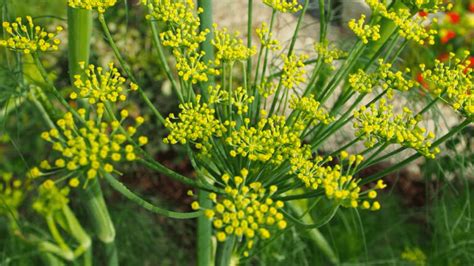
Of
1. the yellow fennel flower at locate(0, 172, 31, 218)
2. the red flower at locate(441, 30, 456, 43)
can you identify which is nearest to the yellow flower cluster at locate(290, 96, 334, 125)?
the yellow fennel flower at locate(0, 172, 31, 218)

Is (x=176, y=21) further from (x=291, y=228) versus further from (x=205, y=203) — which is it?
(x=291, y=228)

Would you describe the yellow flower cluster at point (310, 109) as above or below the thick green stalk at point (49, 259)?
above

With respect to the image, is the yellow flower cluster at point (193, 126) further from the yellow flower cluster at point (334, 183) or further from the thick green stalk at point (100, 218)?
the thick green stalk at point (100, 218)

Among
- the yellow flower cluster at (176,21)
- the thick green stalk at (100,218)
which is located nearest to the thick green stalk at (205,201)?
the yellow flower cluster at (176,21)

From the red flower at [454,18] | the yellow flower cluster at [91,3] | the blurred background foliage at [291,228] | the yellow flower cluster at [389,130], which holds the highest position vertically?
the yellow flower cluster at [91,3]

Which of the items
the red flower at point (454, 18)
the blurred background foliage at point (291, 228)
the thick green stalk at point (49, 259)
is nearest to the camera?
the thick green stalk at point (49, 259)

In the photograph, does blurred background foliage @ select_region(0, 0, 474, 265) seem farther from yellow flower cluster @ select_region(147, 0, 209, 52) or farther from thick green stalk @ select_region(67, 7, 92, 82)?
yellow flower cluster @ select_region(147, 0, 209, 52)
